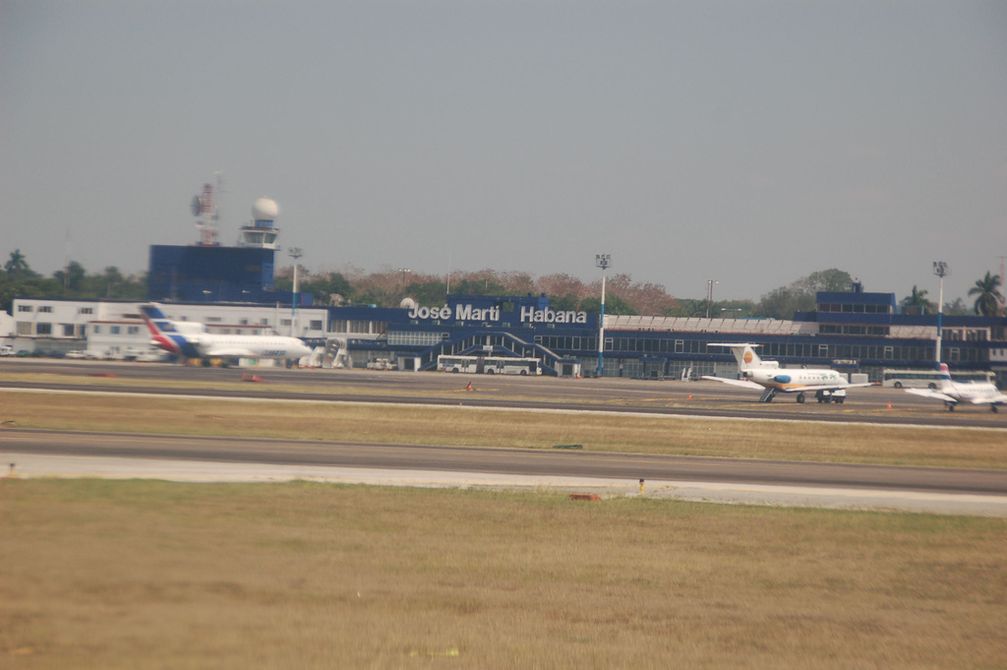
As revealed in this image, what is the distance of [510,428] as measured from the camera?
2285 inches

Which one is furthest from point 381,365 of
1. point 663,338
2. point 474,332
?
point 663,338

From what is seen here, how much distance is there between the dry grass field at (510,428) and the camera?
168 feet

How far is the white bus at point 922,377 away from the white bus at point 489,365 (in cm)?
5401

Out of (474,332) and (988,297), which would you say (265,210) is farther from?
(988,297)

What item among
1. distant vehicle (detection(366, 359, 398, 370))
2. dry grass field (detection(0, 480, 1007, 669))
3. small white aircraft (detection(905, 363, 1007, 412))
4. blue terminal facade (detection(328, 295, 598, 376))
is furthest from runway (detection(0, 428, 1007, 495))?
blue terminal facade (detection(328, 295, 598, 376))

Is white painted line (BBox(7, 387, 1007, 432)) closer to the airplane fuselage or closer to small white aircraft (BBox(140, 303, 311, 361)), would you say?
the airplane fuselage

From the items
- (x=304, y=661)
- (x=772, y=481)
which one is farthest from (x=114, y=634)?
(x=772, y=481)

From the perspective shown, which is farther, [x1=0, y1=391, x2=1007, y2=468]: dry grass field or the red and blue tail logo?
the red and blue tail logo

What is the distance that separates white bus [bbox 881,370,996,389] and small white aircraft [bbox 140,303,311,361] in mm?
89607

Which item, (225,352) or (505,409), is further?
(225,352)

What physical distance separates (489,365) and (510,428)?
3780 inches

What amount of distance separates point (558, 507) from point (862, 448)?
3137cm

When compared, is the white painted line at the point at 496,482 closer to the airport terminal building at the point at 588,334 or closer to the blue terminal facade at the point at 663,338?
the airport terminal building at the point at 588,334

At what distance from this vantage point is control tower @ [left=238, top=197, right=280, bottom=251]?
18625 cm
